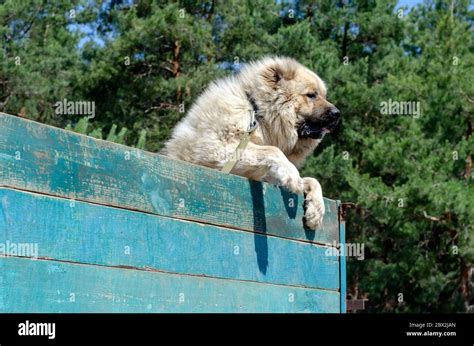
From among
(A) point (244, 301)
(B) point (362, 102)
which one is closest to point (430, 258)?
(B) point (362, 102)

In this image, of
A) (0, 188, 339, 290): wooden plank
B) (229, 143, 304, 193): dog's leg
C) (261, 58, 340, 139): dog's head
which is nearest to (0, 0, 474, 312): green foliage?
(261, 58, 340, 139): dog's head

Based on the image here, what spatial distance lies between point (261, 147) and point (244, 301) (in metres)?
1.78

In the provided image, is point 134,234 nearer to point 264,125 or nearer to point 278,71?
point 264,125

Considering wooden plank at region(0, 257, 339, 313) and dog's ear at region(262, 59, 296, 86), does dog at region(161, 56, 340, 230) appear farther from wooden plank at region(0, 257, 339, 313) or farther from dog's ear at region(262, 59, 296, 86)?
wooden plank at region(0, 257, 339, 313)

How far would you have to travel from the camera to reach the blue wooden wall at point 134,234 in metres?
3.11

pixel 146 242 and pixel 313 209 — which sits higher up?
pixel 313 209

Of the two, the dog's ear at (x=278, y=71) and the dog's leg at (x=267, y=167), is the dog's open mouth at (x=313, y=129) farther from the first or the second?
the dog's leg at (x=267, y=167)

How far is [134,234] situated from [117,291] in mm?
278

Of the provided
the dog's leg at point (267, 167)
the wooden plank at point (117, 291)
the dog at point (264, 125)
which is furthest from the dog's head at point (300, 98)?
the wooden plank at point (117, 291)

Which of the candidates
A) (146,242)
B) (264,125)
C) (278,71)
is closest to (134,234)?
(146,242)

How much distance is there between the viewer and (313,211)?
514 cm

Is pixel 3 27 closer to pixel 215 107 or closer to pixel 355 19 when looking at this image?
pixel 355 19

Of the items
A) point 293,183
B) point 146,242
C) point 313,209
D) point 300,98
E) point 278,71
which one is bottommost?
point 146,242

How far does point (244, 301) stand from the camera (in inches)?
167
